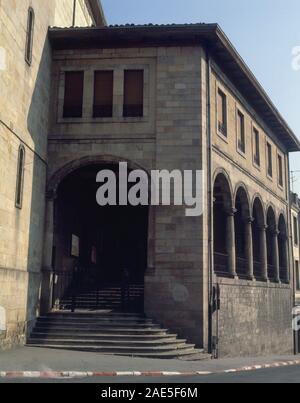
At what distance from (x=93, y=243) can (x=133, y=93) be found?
6.64 meters

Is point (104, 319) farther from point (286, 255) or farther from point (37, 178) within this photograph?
point (286, 255)

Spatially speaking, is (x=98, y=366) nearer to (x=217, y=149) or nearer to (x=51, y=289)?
(x=51, y=289)

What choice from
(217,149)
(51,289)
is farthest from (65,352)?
(217,149)

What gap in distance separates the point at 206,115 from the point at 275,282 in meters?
11.3

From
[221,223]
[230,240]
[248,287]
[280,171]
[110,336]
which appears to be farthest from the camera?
[280,171]

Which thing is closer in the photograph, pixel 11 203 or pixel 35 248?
pixel 11 203

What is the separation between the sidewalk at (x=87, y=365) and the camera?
424 inches

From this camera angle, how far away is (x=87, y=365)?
38.4ft

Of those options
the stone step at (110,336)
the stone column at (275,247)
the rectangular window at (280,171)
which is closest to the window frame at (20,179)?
the stone step at (110,336)

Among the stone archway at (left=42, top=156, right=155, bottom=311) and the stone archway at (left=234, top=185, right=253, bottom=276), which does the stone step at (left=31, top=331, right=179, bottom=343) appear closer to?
the stone archway at (left=42, top=156, right=155, bottom=311)

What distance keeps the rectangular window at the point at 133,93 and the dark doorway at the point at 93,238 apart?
7.65ft

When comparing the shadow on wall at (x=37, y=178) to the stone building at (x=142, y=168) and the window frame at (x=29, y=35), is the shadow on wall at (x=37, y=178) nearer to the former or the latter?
the stone building at (x=142, y=168)

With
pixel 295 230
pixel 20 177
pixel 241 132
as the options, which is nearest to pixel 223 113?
pixel 241 132

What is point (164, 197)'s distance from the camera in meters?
17.1
